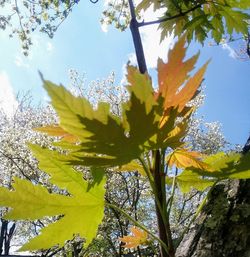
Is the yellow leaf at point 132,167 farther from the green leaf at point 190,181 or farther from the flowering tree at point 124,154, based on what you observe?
the green leaf at point 190,181

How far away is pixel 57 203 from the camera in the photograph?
82 cm

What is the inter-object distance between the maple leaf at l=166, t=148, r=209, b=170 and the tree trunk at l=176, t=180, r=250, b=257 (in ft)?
0.87

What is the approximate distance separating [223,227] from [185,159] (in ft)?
0.98

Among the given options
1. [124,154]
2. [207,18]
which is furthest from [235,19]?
[124,154]

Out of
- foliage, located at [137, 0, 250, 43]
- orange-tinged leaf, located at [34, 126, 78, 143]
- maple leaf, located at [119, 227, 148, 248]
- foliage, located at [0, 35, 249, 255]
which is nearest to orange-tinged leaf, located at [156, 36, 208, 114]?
foliage, located at [0, 35, 249, 255]

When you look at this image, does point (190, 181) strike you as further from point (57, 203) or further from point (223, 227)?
point (57, 203)

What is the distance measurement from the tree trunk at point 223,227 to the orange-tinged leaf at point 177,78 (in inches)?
21.0

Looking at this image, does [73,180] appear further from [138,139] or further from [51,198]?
[138,139]

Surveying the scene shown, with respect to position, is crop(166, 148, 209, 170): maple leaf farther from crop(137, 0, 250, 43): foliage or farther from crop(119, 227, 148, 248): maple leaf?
crop(137, 0, 250, 43): foliage

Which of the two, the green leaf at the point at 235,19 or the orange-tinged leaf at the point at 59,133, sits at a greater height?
the green leaf at the point at 235,19

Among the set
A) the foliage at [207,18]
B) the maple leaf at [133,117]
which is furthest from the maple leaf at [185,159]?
the foliage at [207,18]

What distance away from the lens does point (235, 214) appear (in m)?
1.11

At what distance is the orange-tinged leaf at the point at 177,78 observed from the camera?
28.5 inches

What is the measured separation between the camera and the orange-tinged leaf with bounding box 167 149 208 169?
910 mm
